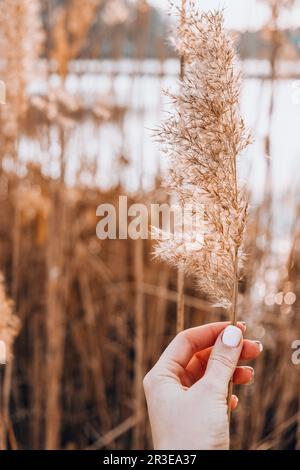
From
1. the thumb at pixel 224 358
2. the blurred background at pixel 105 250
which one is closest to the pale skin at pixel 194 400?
the thumb at pixel 224 358

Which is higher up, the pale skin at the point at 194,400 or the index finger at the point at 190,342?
the index finger at the point at 190,342

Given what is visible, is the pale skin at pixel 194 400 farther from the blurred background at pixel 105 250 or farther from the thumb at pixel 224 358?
the blurred background at pixel 105 250

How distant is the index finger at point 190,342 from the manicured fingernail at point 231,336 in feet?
0.20

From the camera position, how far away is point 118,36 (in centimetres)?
223

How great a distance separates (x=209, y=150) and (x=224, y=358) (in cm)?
25

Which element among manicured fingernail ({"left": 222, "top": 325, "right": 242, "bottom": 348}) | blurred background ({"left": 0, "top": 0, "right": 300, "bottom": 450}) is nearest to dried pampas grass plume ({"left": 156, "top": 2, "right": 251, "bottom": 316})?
manicured fingernail ({"left": 222, "top": 325, "right": 242, "bottom": 348})

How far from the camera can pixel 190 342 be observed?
0.82 meters

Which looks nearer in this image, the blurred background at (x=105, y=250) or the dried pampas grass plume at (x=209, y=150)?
the dried pampas grass plume at (x=209, y=150)

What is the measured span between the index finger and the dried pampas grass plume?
0.07 metres

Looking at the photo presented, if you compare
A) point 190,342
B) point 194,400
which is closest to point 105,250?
point 190,342

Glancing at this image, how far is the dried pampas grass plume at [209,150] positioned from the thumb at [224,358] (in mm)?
34

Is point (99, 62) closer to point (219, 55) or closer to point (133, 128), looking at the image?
point (133, 128)

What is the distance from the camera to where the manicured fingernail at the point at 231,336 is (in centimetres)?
74

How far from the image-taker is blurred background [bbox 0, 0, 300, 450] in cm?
163
